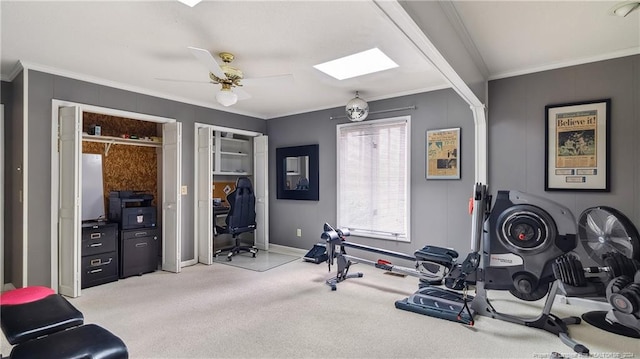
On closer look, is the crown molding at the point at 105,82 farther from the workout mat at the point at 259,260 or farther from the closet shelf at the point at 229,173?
the workout mat at the point at 259,260

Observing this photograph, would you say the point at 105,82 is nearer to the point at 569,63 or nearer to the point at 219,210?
the point at 219,210

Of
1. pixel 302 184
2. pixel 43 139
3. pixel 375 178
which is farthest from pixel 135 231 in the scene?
pixel 375 178

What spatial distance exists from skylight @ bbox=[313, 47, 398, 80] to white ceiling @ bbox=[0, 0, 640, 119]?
0.10 meters

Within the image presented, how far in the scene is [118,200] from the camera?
4117 mm

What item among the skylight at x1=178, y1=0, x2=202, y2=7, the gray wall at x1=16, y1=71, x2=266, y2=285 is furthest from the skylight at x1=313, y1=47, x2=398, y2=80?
the gray wall at x1=16, y1=71, x2=266, y2=285

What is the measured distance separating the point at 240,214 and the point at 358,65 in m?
3.03

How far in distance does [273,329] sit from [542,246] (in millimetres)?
2326

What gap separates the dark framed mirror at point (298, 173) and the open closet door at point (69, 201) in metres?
2.87

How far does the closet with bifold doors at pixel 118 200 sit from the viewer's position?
379cm

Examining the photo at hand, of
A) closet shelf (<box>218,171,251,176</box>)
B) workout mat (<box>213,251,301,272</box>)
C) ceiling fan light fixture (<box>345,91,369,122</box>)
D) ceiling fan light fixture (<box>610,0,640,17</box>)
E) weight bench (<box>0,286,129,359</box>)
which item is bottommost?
workout mat (<box>213,251,301,272</box>)

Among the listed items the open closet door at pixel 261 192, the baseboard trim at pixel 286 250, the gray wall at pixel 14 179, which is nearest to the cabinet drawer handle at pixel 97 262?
the gray wall at pixel 14 179

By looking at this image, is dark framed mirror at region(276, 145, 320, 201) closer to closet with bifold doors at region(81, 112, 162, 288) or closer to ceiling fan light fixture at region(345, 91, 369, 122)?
ceiling fan light fixture at region(345, 91, 369, 122)

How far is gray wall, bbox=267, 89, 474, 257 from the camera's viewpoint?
3.79m

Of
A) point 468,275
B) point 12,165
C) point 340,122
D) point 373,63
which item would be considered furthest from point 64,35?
point 468,275
